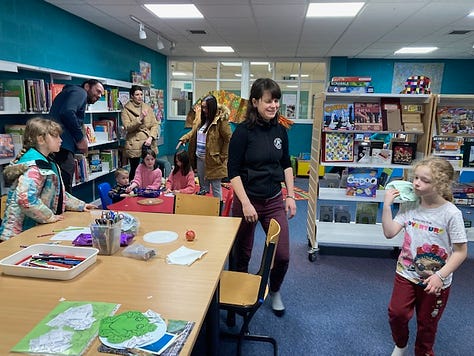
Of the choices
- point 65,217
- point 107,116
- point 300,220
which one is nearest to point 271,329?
point 65,217

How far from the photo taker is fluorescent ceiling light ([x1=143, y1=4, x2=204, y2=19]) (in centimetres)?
409

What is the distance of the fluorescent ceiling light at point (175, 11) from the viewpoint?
4.09 meters

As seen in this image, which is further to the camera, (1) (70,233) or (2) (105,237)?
(1) (70,233)

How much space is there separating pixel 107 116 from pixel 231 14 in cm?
235

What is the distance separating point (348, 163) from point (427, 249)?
164 cm

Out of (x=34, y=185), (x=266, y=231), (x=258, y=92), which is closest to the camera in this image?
(x=34, y=185)

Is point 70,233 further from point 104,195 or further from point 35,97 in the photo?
point 35,97

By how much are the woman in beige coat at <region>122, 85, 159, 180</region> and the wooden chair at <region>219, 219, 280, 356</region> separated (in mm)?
3217

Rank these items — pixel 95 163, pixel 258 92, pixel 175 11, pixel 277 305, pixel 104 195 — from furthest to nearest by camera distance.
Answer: pixel 95 163, pixel 175 11, pixel 104 195, pixel 277 305, pixel 258 92

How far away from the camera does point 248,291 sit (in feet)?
6.18

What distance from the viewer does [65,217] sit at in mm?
2070

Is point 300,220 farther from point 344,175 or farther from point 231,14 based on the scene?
point 231,14

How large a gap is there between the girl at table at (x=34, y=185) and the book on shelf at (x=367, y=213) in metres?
2.74

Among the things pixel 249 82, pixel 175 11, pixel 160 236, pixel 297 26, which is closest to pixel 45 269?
pixel 160 236
